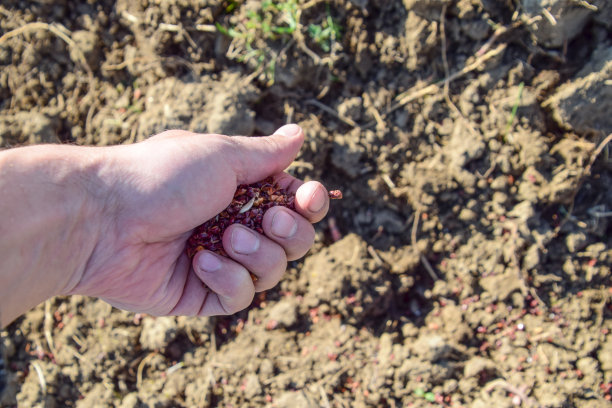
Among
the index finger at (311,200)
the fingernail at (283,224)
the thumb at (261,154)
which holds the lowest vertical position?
the fingernail at (283,224)

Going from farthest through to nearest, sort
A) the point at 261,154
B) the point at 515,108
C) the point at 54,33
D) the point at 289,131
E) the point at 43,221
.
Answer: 1. the point at 54,33
2. the point at 515,108
3. the point at 289,131
4. the point at 261,154
5. the point at 43,221

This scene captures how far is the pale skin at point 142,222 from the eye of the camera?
1.96 meters

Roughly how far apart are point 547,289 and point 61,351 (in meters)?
3.13

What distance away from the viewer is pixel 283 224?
2.32 metres

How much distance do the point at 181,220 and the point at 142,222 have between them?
0.57 ft

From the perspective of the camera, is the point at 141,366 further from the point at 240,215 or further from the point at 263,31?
the point at 263,31

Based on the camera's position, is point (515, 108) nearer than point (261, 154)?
No

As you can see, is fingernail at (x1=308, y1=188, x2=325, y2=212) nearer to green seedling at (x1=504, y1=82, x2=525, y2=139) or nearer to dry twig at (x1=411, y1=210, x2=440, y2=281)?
dry twig at (x1=411, y1=210, x2=440, y2=281)

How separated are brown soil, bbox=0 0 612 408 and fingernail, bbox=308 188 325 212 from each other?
2.84 feet

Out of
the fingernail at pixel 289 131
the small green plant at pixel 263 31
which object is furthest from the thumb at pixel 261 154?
the small green plant at pixel 263 31

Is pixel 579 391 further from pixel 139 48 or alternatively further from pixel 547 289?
pixel 139 48

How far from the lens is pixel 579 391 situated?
9.31ft

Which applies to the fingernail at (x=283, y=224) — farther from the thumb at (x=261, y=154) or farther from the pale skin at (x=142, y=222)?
the thumb at (x=261, y=154)

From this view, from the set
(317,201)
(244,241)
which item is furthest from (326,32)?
(244,241)
